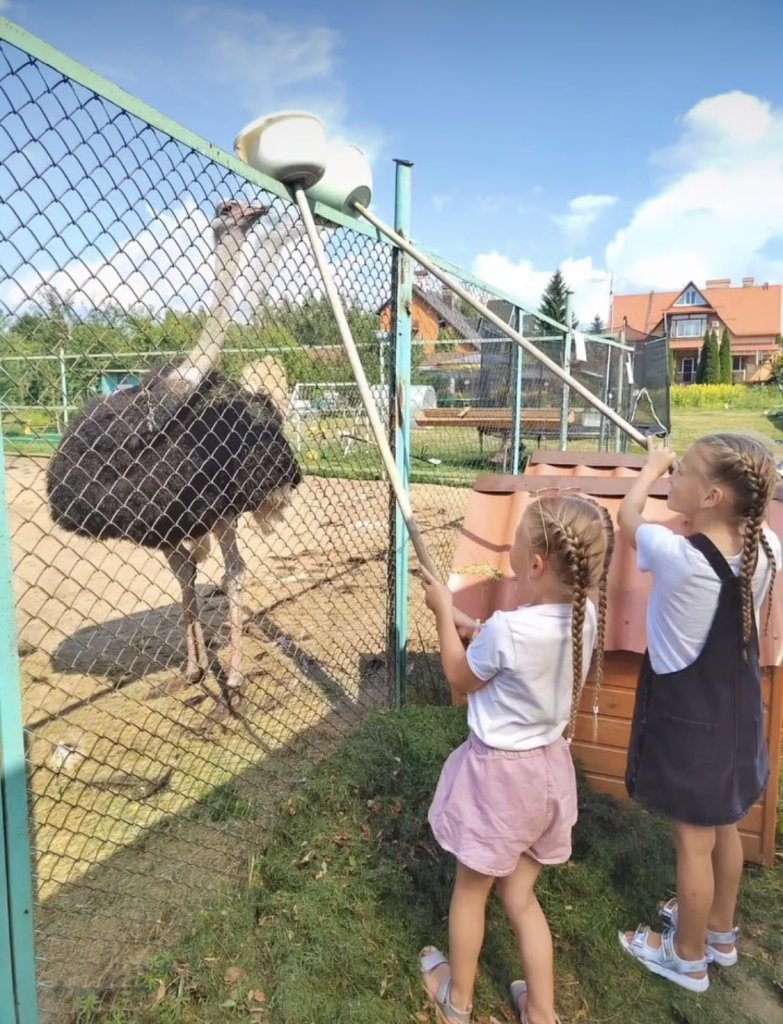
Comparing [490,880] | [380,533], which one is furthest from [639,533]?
[380,533]

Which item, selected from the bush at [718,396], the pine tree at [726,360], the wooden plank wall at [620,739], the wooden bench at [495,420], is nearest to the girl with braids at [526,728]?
the wooden plank wall at [620,739]

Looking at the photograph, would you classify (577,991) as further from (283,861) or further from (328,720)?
(328,720)

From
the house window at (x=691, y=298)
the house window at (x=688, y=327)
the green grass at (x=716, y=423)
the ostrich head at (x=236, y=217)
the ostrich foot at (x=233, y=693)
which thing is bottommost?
the ostrich foot at (x=233, y=693)

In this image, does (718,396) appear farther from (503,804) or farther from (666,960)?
(503,804)

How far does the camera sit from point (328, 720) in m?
3.79

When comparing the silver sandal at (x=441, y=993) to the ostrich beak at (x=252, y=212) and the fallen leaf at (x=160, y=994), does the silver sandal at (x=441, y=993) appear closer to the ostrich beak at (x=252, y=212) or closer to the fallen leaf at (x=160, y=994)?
the fallen leaf at (x=160, y=994)

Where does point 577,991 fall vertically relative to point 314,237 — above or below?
below

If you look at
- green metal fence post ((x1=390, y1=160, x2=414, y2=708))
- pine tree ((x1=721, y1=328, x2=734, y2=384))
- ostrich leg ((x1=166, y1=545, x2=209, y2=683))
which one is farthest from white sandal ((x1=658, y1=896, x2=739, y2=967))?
pine tree ((x1=721, y1=328, x2=734, y2=384))

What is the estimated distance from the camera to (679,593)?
204 centimetres

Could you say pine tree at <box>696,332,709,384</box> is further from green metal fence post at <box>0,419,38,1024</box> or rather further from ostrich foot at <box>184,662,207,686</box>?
green metal fence post at <box>0,419,38,1024</box>

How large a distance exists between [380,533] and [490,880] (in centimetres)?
613

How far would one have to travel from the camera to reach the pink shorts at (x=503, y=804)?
182 cm

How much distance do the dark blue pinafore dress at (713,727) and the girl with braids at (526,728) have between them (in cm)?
36

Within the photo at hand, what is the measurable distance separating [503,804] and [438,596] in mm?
532
